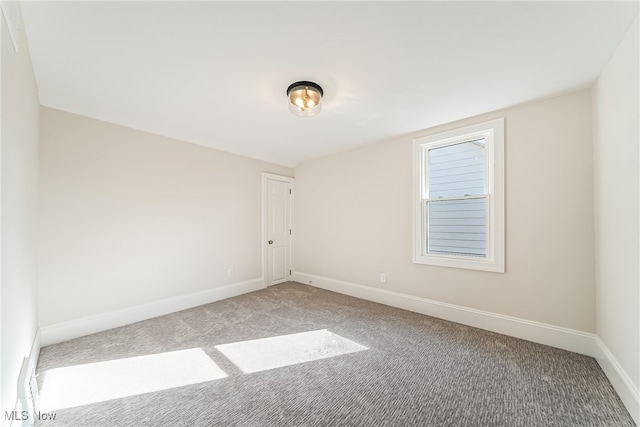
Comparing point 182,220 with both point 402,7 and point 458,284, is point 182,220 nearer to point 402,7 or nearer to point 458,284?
point 402,7

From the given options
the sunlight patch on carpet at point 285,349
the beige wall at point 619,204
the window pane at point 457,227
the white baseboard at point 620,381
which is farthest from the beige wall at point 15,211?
the window pane at point 457,227

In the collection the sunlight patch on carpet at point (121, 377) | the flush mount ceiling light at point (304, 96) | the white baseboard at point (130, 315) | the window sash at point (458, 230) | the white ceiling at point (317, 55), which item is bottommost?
the sunlight patch on carpet at point (121, 377)

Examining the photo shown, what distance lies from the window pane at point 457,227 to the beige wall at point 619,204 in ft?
2.99

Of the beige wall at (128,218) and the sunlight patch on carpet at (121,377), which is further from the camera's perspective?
the beige wall at (128,218)

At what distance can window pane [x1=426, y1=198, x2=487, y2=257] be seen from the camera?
2.87m

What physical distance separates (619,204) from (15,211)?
13.3 feet

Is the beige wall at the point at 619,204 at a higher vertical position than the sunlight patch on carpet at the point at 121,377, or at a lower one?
higher

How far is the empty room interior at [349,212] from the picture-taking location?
1.52 meters

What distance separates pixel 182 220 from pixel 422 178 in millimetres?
3409

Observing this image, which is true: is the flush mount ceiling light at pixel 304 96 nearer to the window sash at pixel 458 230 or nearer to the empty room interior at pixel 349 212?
the empty room interior at pixel 349 212

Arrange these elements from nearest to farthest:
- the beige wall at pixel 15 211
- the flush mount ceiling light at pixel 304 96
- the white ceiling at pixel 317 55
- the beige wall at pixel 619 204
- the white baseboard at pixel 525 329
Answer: the beige wall at pixel 15 211 → the white ceiling at pixel 317 55 → the beige wall at pixel 619 204 → the white baseboard at pixel 525 329 → the flush mount ceiling light at pixel 304 96

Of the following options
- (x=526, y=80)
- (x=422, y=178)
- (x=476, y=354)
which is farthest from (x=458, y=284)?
(x=526, y=80)

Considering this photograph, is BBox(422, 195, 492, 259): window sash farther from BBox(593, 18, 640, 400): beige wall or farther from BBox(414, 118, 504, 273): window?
BBox(593, 18, 640, 400): beige wall

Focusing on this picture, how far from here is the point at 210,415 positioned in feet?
5.08
